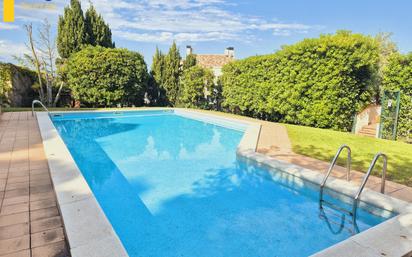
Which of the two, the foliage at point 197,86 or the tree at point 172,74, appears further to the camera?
the tree at point 172,74

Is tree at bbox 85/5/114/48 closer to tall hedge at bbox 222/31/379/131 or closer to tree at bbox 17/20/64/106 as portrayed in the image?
tree at bbox 17/20/64/106

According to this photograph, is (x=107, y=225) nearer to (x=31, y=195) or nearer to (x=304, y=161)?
(x=31, y=195)

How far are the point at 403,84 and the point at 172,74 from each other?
14.7m

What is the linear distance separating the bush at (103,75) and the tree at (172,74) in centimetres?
244

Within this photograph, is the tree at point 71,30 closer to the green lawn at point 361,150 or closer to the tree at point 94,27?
the tree at point 94,27

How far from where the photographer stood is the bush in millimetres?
15812

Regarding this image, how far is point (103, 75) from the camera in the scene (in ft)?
52.7

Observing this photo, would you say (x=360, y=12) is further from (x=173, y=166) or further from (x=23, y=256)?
(x=23, y=256)

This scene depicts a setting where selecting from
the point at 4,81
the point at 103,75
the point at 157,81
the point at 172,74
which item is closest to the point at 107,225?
the point at 103,75

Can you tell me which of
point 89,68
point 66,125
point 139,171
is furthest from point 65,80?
point 139,171

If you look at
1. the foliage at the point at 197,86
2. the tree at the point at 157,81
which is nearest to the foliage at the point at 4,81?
the tree at the point at 157,81

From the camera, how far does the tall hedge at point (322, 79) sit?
10.2 m

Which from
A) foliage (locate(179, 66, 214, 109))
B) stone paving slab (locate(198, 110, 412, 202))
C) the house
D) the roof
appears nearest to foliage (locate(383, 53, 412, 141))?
stone paving slab (locate(198, 110, 412, 202))

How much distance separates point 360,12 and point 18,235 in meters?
18.5
